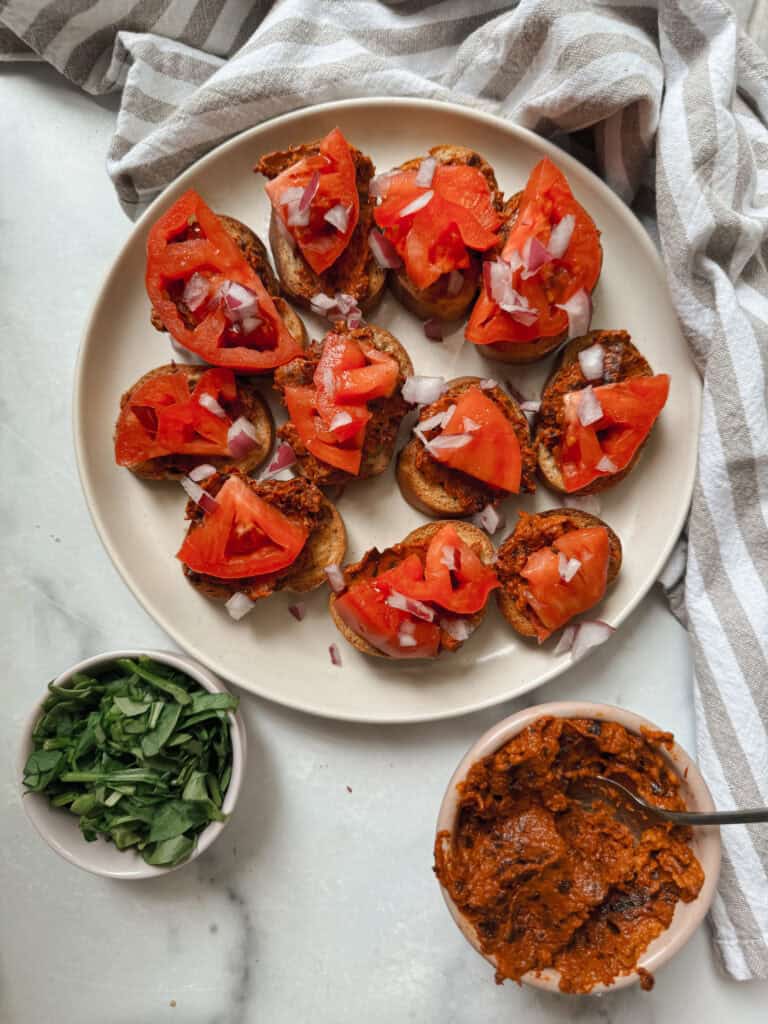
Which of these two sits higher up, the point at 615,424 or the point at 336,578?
the point at 615,424

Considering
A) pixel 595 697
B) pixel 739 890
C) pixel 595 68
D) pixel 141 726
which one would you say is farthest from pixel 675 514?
pixel 141 726

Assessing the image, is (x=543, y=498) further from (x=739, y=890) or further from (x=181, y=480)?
(x=739, y=890)

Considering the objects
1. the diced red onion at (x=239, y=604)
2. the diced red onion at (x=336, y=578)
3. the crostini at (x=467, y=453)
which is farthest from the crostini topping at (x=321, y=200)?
the diced red onion at (x=239, y=604)

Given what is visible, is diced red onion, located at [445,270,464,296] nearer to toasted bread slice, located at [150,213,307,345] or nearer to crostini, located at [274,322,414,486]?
crostini, located at [274,322,414,486]

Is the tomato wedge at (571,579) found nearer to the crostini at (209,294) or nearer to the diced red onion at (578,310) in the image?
the diced red onion at (578,310)

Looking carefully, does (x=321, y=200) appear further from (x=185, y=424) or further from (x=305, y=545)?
(x=305, y=545)

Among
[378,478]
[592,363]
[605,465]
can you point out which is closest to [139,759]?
[378,478]

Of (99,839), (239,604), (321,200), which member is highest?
Answer: (321,200)
